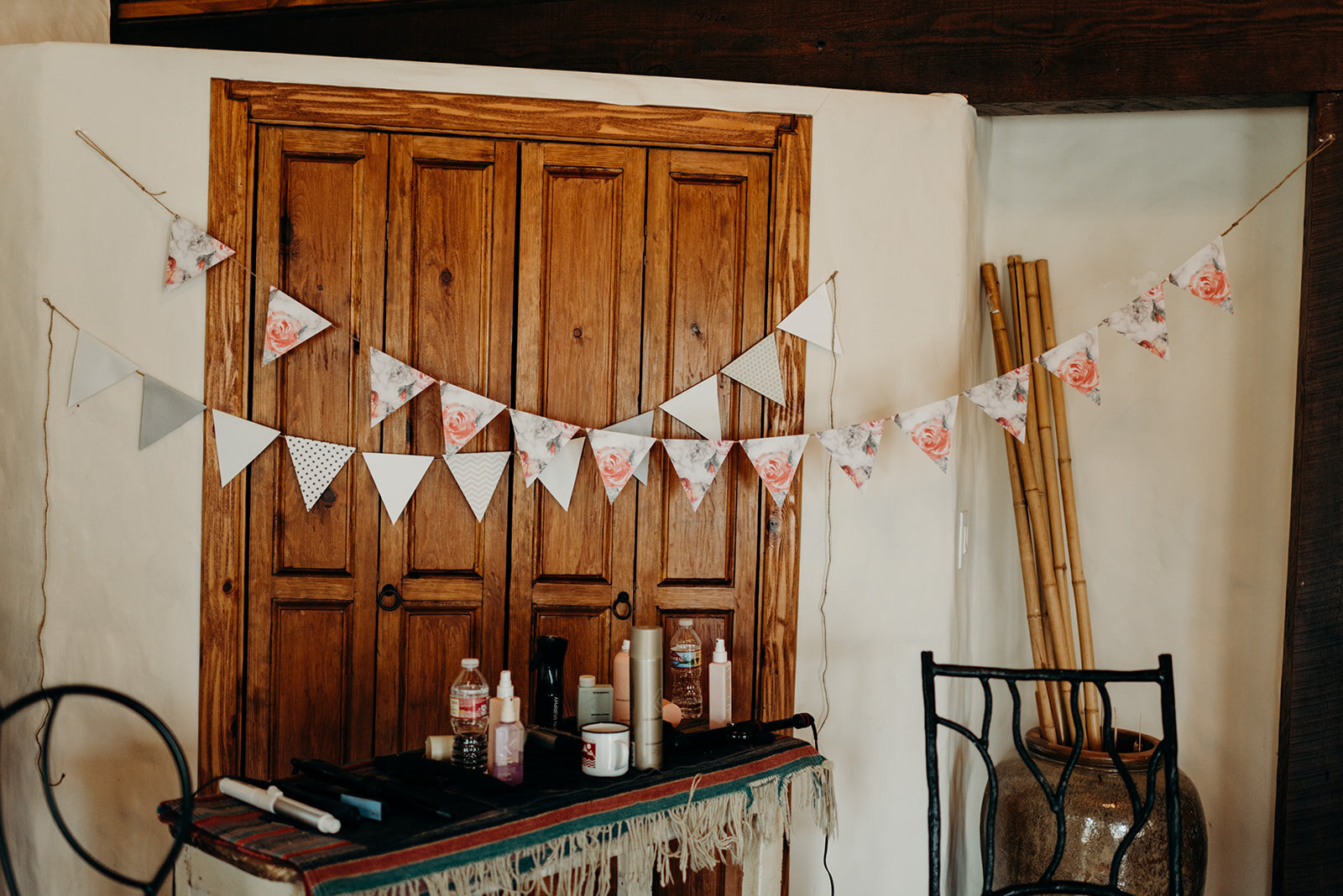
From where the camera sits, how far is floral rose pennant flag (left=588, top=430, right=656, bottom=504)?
2434 millimetres

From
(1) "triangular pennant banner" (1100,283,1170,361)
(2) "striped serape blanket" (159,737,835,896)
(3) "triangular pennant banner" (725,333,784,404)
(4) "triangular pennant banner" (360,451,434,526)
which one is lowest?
(2) "striped serape blanket" (159,737,835,896)

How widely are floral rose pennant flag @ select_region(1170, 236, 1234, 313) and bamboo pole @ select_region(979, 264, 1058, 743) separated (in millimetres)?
569

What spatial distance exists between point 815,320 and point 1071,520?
904mm

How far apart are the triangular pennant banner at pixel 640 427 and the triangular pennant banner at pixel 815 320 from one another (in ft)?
1.32

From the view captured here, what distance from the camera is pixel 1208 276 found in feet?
7.52

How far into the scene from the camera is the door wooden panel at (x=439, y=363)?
2.51 meters

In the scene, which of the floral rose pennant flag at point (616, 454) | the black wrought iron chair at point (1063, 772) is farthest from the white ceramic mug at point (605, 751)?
the floral rose pennant flag at point (616, 454)

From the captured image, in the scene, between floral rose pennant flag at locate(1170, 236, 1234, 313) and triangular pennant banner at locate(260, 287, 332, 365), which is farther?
triangular pennant banner at locate(260, 287, 332, 365)

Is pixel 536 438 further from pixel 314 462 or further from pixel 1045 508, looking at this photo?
pixel 1045 508

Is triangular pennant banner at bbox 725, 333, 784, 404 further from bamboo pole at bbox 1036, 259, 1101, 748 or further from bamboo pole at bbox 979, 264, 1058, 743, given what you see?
bamboo pole at bbox 1036, 259, 1101, 748

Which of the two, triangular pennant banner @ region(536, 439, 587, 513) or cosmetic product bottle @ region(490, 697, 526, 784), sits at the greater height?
triangular pennant banner @ region(536, 439, 587, 513)

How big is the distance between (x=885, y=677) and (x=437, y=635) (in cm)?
113

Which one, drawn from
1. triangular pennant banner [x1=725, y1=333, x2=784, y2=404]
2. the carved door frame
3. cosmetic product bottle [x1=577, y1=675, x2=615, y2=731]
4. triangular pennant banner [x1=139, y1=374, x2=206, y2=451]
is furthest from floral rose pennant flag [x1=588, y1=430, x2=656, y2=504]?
triangular pennant banner [x1=139, y1=374, x2=206, y2=451]

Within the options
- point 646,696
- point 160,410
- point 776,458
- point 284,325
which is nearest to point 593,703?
point 646,696
